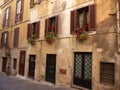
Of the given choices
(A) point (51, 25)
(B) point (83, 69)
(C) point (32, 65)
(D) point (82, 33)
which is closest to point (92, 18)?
(D) point (82, 33)

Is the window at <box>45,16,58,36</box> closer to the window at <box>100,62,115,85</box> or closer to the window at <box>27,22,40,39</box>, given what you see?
the window at <box>27,22,40,39</box>

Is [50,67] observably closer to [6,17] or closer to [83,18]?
[83,18]

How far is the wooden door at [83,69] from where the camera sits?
34.9 feet

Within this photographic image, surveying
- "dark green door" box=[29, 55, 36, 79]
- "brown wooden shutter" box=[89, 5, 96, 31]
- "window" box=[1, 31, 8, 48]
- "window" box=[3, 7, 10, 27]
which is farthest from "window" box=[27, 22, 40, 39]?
"window" box=[3, 7, 10, 27]

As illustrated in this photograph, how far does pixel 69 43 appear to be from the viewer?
39.7 ft

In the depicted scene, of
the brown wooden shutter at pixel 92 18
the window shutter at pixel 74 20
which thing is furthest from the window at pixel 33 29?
the brown wooden shutter at pixel 92 18

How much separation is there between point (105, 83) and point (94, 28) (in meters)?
2.67

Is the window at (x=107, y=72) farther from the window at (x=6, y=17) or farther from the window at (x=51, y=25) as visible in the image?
the window at (x=6, y=17)

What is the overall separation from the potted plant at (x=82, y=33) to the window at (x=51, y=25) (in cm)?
251

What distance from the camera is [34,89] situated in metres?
12.0

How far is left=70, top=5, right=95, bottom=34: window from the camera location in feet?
34.2

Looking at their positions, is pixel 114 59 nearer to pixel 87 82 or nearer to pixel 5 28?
pixel 87 82

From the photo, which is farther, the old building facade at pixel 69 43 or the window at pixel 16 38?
the window at pixel 16 38

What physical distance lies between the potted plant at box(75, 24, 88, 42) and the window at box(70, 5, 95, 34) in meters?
0.16
